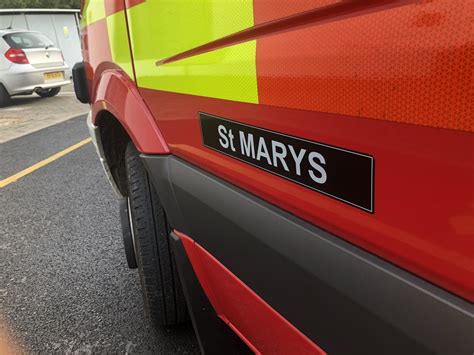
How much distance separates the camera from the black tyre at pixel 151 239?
5.20 feet

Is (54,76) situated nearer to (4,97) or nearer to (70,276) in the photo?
(4,97)

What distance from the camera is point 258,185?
2.88 ft

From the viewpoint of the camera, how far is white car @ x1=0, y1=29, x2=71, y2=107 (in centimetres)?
788

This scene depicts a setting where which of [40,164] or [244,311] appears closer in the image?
[244,311]

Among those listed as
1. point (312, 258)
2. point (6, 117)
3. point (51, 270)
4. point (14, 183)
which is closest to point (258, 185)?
point (312, 258)

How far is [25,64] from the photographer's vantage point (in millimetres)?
7957

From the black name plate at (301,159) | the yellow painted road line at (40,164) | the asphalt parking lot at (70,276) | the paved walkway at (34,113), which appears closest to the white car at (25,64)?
the paved walkway at (34,113)

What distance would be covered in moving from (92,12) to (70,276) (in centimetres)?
132

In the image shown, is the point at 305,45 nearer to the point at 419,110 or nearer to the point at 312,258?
the point at 419,110

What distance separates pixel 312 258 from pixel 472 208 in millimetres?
299

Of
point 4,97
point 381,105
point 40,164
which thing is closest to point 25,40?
point 4,97

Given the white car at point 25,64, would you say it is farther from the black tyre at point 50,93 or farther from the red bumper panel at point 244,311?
the red bumper panel at point 244,311

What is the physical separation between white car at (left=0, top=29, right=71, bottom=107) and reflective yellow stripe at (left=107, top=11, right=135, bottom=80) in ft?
24.4

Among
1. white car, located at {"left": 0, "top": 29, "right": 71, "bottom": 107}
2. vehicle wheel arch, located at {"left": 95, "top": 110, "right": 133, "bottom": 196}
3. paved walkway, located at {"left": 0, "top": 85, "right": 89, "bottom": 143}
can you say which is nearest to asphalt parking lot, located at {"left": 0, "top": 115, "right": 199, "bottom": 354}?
vehicle wheel arch, located at {"left": 95, "top": 110, "right": 133, "bottom": 196}
